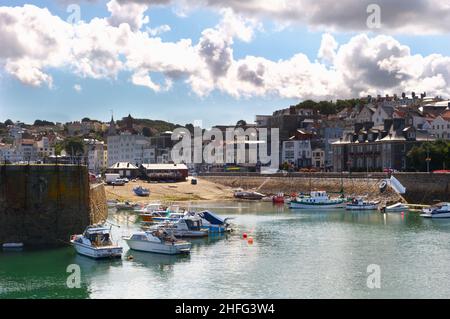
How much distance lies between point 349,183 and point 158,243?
69.8m

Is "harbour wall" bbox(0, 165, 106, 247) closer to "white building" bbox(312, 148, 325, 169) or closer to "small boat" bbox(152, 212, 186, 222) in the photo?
"small boat" bbox(152, 212, 186, 222)

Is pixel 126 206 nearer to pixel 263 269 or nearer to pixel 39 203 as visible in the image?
pixel 39 203

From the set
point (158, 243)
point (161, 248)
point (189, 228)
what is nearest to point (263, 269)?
point (161, 248)

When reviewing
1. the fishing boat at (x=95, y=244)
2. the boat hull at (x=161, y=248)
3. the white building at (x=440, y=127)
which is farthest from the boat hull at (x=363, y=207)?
the fishing boat at (x=95, y=244)

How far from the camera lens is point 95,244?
167 ft

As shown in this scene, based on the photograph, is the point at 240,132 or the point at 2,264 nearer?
the point at 2,264

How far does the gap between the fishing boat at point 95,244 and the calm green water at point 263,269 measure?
0.71 metres

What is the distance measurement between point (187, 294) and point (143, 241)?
16637 millimetres

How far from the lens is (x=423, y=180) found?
102625 mm

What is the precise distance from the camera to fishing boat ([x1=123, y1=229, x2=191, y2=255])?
5362cm

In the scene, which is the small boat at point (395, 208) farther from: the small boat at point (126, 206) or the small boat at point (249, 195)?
the small boat at point (126, 206)

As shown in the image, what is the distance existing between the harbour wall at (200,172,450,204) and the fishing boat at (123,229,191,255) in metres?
55.0
